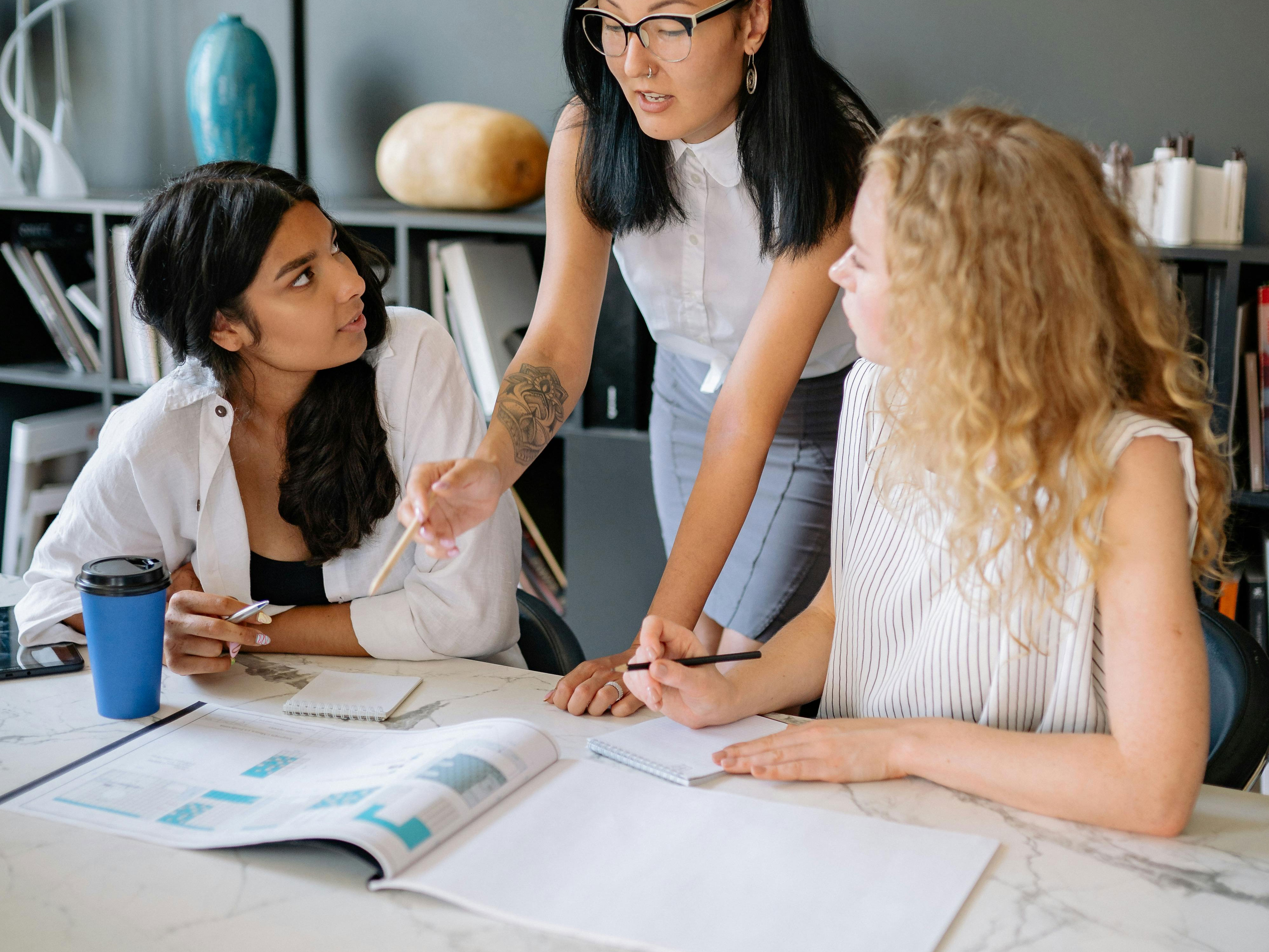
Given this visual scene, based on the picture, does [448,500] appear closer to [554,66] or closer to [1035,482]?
[1035,482]

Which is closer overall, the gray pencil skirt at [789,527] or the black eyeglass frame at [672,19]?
the black eyeglass frame at [672,19]

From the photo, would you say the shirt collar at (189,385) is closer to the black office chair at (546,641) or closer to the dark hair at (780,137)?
the black office chair at (546,641)

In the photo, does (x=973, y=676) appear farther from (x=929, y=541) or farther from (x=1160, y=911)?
(x=1160, y=911)

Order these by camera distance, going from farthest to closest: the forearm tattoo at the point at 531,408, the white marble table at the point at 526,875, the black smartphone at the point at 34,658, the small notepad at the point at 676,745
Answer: the forearm tattoo at the point at 531,408 < the black smartphone at the point at 34,658 < the small notepad at the point at 676,745 < the white marble table at the point at 526,875

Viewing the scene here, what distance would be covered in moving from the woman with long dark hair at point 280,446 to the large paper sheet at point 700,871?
470 mm

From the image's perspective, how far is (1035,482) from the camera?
3.48 feet

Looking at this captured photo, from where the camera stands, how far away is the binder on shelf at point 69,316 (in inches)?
117

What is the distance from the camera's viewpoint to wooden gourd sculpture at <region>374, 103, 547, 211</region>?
251 centimetres

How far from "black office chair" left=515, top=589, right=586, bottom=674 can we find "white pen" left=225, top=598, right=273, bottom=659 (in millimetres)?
375

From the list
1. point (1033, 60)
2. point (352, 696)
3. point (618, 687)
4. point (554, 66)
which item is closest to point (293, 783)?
point (352, 696)

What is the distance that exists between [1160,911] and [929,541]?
432 millimetres

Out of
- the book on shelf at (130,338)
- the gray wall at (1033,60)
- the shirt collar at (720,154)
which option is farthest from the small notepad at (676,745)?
the book on shelf at (130,338)

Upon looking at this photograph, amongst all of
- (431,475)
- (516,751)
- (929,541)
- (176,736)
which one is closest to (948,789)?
(929,541)

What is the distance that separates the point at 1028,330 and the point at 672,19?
2.10ft
